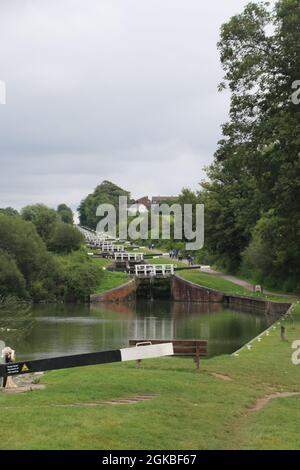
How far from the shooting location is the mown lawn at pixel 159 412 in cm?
923

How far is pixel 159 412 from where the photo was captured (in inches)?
437

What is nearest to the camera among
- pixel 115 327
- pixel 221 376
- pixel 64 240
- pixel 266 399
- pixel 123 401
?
pixel 123 401

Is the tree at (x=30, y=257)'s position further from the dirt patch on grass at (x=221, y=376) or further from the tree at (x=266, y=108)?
the dirt patch on grass at (x=221, y=376)

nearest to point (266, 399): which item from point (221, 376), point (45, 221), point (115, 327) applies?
point (221, 376)

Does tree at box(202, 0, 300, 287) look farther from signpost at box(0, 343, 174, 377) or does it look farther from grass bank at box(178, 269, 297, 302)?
grass bank at box(178, 269, 297, 302)

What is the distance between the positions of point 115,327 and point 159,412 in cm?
3321

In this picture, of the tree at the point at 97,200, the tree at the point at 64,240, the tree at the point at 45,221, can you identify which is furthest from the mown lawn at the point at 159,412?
the tree at the point at 97,200

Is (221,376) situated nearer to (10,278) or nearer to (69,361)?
(69,361)

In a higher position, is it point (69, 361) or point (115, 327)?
point (69, 361)

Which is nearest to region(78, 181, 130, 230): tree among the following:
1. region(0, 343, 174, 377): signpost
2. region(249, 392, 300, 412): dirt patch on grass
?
region(0, 343, 174, 377): signpost

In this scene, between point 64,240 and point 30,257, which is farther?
point 64,240

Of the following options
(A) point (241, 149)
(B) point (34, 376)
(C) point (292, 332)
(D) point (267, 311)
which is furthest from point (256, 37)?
(D) point (267, 311)

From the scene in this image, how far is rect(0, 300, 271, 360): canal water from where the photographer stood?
33531mm
